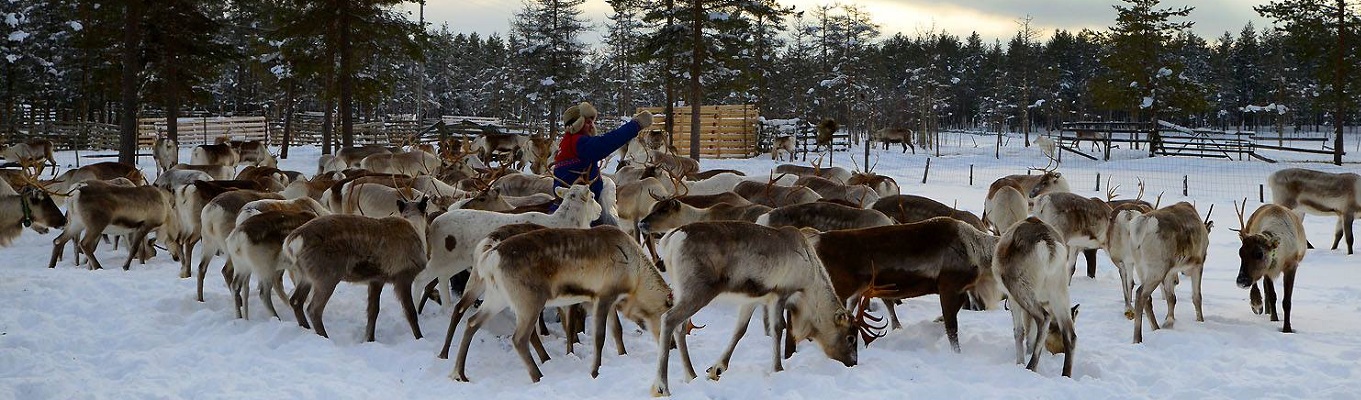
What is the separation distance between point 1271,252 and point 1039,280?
349 cm

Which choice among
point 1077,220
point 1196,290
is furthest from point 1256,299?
point 1077,220

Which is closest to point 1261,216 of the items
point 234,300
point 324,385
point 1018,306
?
point 1018,306

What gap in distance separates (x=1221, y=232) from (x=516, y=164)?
17.3 metres

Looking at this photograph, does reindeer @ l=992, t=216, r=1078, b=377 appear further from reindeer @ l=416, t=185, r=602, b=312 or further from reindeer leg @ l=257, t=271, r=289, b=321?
reindeer leg @ l=257, t=271, r=289, b=321

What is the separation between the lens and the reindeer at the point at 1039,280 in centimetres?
609

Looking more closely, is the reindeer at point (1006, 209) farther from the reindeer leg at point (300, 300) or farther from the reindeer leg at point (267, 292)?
the reindeer leg at point (267, 292)

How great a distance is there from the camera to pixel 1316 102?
110 ft

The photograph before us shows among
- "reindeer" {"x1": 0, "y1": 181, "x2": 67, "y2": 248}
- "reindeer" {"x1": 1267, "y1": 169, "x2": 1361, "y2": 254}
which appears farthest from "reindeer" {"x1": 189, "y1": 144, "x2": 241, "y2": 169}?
"reindeer" {"x1": 1267, "y1": 169, "x2": 1361, "y2": 254}

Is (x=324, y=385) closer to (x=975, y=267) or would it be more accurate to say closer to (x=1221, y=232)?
(x=975, y=267)

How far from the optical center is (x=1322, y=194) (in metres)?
14.3

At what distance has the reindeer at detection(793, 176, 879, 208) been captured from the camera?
498 inches

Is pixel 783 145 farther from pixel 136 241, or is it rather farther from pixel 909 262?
pixel 909 262

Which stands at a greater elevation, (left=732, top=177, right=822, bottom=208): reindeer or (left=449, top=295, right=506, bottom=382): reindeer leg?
(left=732, top=177, right=822, bottom=208): reindeer

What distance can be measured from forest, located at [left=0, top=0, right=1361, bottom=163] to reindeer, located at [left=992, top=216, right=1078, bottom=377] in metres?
21.4
